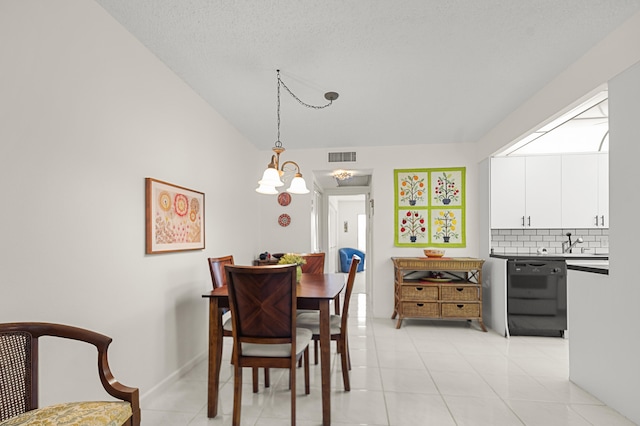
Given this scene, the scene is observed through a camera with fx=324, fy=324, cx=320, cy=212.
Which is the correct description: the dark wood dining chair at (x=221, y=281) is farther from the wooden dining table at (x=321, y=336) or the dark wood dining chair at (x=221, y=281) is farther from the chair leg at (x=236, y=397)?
the chair leg at (x=236, y=397)

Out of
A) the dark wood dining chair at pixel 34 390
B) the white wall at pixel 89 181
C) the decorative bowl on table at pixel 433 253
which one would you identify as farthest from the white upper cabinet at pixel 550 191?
the dark wood dining chair at pixel 34 390

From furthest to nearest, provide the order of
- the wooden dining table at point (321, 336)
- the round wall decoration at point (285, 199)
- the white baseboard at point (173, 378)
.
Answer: the round wall decoration at point (285, 199) → the white baseboard at point (173, 378) → the wooden dining table at point (321, 336)

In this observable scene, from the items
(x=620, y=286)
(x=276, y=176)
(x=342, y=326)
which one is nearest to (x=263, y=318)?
(x=342, y=326)

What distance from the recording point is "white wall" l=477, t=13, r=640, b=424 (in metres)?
1.94

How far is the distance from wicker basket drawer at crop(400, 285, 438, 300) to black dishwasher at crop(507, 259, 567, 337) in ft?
2.71

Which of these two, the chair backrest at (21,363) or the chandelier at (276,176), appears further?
the chandelier at (276,176)

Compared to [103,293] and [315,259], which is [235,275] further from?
[315,259]

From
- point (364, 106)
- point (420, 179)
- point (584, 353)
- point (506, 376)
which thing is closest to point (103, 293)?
point (364, 106)

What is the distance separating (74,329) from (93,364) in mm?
598

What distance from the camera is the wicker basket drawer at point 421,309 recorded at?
4.07 m

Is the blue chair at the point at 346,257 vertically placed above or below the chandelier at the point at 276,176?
below

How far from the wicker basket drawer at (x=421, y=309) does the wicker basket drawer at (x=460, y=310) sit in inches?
3.9

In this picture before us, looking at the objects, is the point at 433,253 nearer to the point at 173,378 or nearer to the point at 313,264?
the point at 313,264

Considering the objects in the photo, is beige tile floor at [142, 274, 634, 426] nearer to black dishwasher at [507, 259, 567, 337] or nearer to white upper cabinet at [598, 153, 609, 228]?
black dishwasher at [507, 259, 567, 337]
